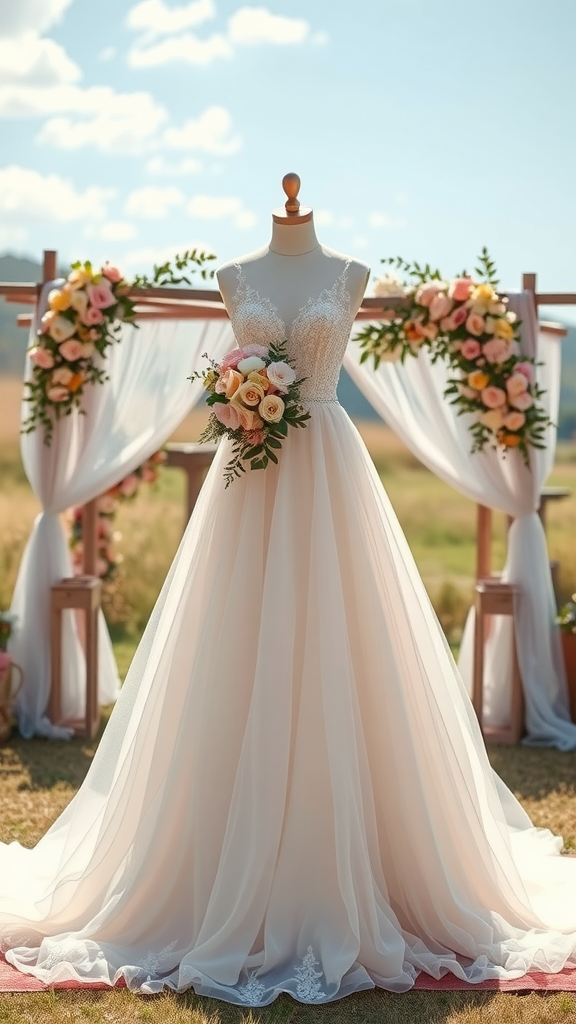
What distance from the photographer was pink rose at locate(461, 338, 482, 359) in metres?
5.29

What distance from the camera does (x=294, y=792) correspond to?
2.94 m

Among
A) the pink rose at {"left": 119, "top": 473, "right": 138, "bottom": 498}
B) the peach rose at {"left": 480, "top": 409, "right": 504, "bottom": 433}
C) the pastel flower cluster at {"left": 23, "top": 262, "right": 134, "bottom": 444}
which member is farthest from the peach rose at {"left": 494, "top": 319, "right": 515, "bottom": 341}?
the pink rose at {"left": 119, "top": 473, "right": 138, "bottom": 498}

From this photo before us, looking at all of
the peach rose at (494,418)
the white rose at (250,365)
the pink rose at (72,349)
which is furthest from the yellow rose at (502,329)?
the white rose at (250,365)

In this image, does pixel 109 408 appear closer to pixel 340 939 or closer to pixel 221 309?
pixel 221 309

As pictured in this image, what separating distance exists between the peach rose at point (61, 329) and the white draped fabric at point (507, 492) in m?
1.40

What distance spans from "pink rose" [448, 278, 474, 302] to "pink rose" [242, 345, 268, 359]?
95.0 inches

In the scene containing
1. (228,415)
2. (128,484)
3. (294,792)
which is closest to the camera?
(294,792)

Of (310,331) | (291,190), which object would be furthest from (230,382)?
(291,190)

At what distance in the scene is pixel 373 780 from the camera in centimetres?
306

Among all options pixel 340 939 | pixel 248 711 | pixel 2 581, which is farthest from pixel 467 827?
pixel 2 581

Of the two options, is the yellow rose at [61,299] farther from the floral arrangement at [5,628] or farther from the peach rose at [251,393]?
the peach rose at [251,393]

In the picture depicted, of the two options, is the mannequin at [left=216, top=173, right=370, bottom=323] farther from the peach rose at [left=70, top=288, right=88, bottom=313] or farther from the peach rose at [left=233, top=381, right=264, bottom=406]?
the peach rose at [left=70, top=288, right=88, bottom=313]

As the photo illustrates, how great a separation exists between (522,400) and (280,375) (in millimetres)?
2516

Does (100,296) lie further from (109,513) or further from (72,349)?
(109,513)
